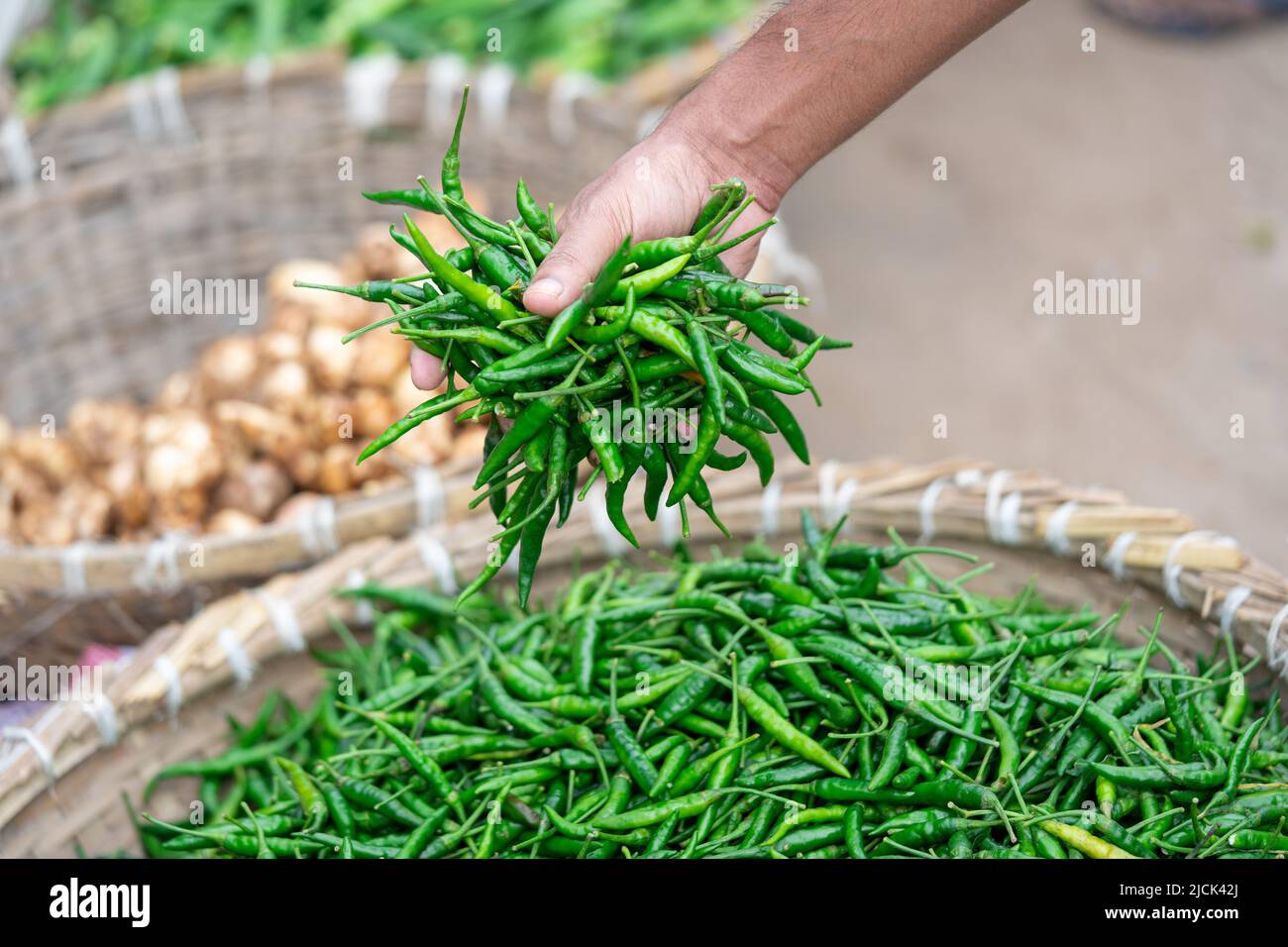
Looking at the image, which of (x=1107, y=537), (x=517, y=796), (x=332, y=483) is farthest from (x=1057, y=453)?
(x=517, y=796)

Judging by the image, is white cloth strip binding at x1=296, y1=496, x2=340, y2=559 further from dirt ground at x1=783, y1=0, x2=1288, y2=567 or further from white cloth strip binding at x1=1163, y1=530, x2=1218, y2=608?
dirt ground at x1=783, y1=0, x2=1288, y2=567

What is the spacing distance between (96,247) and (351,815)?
2.97 metres

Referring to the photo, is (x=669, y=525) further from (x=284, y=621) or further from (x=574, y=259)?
(x=574, y=259)

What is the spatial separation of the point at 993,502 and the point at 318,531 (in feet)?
5.56

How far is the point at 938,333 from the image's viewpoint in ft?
17.5

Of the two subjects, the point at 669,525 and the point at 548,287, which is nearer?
the point at 548,287

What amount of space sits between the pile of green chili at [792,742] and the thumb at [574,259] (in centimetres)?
82

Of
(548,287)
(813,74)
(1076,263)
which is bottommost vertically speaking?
(548,287)

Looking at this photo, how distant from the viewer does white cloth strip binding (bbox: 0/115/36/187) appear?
4301 mm

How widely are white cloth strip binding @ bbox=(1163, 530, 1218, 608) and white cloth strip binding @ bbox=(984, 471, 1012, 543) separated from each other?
1.23ft

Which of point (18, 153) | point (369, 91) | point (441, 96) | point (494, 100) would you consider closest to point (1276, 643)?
point (494, 100)

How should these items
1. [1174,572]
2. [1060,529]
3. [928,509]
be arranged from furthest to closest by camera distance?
[928,509] → [1060,529] → [1174,572]

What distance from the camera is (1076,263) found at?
5488mm

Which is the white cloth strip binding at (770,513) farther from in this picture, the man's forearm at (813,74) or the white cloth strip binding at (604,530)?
the man's forearm at (813,74)
